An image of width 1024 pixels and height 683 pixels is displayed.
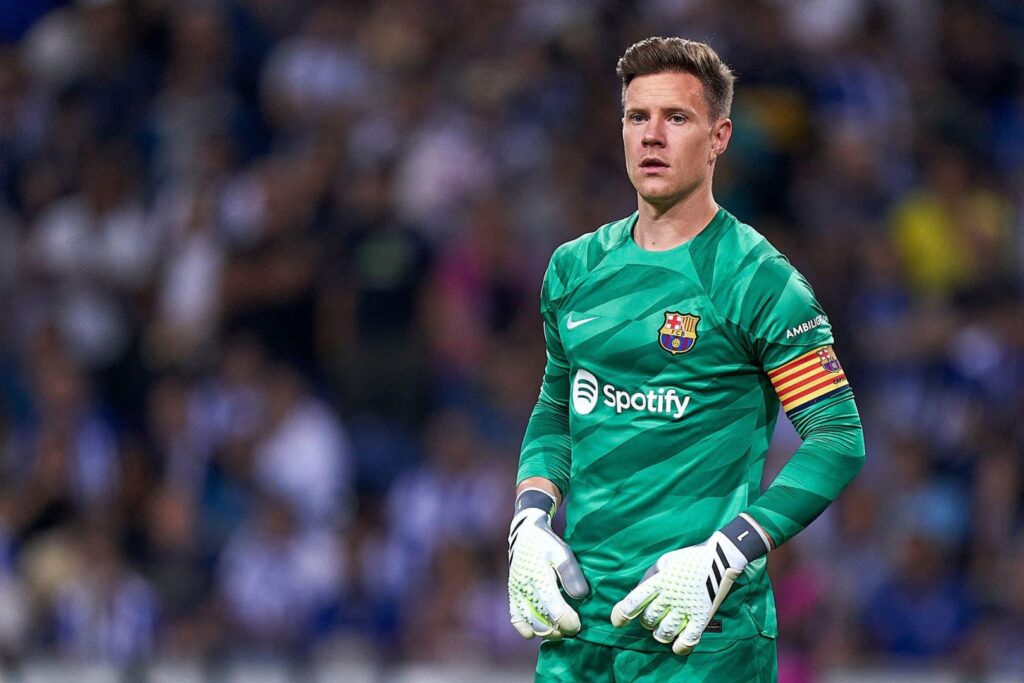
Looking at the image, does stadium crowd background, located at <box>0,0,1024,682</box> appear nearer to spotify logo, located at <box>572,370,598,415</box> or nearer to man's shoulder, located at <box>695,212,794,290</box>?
spotify logo, located at <box>572,370,598,415</box>

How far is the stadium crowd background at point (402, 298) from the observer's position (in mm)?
10039

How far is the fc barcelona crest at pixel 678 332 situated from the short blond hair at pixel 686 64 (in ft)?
1.76

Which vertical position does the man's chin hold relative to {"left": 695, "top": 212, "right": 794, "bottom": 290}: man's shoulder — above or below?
above

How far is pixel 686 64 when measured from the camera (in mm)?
4383

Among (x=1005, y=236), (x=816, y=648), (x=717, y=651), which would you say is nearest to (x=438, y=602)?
(x=816, y=648)

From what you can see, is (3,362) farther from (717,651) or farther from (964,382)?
(717,651)

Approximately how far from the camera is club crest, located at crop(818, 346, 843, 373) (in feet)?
13.9

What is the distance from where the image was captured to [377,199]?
11242mm

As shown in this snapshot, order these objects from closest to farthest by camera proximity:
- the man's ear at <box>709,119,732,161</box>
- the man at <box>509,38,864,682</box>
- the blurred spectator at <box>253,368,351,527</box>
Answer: the man at <box>509,38,864,682</box> < the man's ear at <box>709,119,732,161</box> < the blurred spectator at <box>253,368,351,527</box>

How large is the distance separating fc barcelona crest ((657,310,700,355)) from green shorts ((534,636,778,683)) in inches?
29.9

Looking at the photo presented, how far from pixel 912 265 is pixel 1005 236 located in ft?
2.01

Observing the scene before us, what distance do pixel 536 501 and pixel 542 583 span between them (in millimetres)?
319

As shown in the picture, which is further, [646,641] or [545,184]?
[545,184]

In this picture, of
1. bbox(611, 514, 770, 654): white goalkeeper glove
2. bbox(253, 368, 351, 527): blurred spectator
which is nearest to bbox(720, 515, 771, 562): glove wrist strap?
bbox(611, 514, 770, 654): white goalkeeper glove
